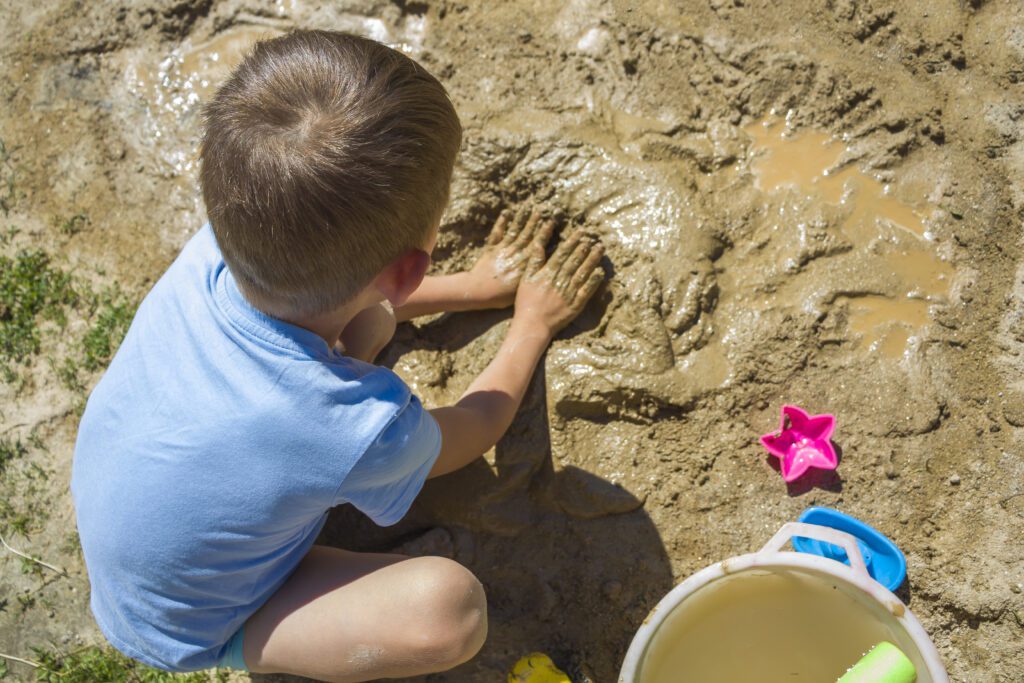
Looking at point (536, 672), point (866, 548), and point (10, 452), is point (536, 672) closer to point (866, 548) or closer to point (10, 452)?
point (866, 548)

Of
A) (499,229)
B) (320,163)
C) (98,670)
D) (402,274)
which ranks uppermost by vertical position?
(320,163)

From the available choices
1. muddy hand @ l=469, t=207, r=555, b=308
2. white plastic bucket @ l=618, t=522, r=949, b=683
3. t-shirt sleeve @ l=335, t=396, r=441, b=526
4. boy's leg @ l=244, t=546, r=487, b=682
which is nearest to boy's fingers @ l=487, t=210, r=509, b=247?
muddy hand @ l=469, t=207, r=555, b=308

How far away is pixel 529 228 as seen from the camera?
2453 millimetres

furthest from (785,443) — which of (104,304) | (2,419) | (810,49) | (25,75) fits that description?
(25,75)

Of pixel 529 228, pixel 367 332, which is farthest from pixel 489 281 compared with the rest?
pixel 367 332

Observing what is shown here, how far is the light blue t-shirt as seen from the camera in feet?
5.24

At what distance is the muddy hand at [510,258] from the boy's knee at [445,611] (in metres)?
0.87

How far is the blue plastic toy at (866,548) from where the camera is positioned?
211 cm

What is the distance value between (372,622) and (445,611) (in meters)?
0.16

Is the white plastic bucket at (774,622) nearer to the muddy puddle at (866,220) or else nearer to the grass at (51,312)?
Result: the muddy puddle at (866,220)

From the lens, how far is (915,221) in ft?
7.53

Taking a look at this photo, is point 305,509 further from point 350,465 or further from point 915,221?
point 915,221

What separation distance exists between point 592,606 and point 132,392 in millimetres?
1331

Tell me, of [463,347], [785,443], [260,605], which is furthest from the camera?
[463,347]
